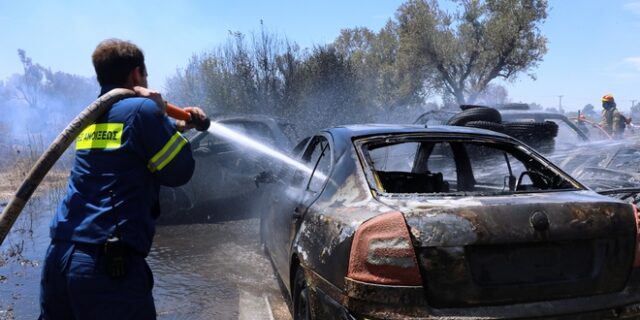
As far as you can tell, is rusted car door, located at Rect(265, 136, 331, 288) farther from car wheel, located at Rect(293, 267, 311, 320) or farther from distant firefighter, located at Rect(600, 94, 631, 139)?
distant firefighter, located at Rect(600, 94, 631, 139)

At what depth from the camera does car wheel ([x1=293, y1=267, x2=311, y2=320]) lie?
2715 millimetres

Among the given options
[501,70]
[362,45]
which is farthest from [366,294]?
[362,45]

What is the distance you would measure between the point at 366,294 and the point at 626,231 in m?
1.31

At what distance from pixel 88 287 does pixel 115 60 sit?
97 centimetres

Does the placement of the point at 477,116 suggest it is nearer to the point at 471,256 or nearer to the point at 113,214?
the point at 471,256

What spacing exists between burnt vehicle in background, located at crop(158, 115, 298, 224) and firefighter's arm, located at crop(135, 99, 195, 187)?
15.8 feet

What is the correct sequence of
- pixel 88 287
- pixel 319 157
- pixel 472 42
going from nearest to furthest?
pixel 88 287, pixel 319 157, pixel 472 42

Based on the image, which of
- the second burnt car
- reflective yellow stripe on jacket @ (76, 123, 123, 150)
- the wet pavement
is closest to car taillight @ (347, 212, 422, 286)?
the second burnt car

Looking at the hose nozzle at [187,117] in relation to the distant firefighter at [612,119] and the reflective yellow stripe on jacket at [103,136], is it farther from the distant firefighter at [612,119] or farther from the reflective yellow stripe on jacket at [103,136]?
the distant firefighter at [612,119]

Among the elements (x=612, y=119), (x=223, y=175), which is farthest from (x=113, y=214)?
(x=612, y=119)

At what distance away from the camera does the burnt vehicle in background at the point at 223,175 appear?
700cm

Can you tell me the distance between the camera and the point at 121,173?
76.8 inches

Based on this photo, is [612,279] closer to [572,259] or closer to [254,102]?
[572,259]

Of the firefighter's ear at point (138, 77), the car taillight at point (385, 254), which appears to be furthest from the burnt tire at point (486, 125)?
the firefighter's ear at point (138, 77)
